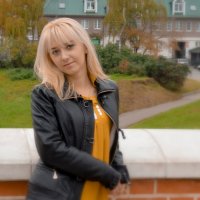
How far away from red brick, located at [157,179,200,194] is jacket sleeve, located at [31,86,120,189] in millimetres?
392

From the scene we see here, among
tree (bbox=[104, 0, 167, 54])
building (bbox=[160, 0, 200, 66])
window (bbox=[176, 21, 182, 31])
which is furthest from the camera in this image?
window (bbox=[176, 21, 182, 31])

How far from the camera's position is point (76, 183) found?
2082mm

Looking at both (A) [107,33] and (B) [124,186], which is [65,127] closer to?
(B) [124,186]

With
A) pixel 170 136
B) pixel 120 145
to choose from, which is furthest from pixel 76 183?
pixel 170 136

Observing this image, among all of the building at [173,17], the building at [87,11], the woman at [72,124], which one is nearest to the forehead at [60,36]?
the woman at [72,124]

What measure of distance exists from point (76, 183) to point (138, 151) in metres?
0.40

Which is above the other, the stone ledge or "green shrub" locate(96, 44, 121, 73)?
the stone ledge

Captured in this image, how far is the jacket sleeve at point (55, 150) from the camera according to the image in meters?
2.00

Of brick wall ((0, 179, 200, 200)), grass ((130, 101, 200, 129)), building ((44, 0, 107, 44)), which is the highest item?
building ((44, 0, 107, 44))

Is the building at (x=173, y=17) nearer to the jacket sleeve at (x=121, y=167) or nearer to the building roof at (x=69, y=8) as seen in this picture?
the building roof at (x=69, y=8)

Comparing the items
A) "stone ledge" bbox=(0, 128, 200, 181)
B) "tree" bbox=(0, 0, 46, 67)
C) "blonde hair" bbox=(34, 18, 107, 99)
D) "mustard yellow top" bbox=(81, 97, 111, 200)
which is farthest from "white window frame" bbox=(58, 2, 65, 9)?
"mustard yellow top" bbox=(81, 97, 111, 200)

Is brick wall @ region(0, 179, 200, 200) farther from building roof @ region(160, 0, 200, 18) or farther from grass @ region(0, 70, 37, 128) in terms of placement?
building roof @ region(160, 0, 200, 18)

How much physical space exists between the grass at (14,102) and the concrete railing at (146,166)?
50.9 ft

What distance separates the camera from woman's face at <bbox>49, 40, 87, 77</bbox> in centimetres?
216
